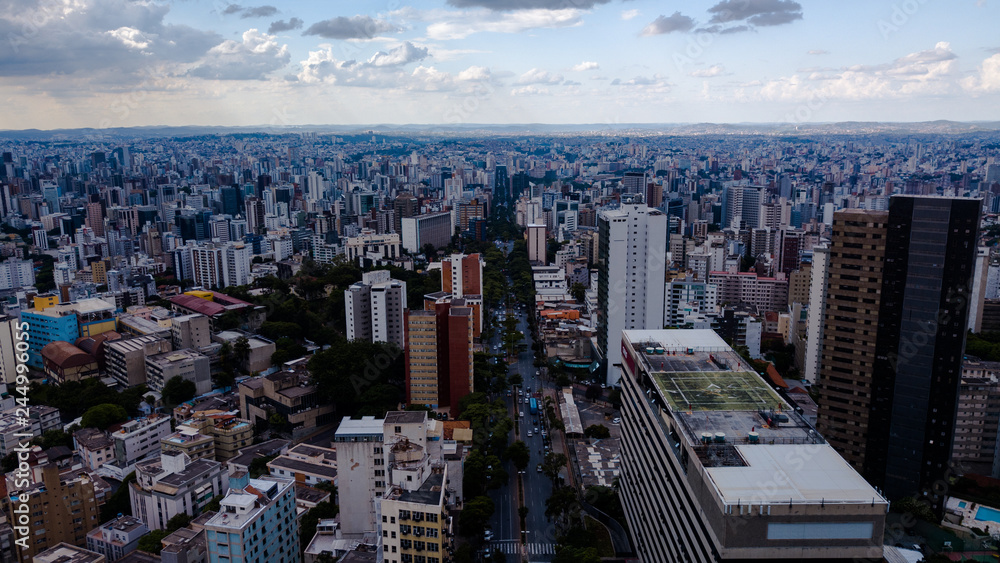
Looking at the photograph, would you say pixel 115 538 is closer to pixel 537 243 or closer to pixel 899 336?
pixel 899 336

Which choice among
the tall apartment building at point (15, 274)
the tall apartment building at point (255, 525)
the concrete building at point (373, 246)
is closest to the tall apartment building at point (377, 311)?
the tall apartment building at point (255, 525)

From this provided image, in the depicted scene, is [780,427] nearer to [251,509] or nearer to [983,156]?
[251,509]

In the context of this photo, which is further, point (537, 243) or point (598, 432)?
point (537, 243)

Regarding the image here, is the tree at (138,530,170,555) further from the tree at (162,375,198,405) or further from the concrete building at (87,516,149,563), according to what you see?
the tree at (162,375,198,405)

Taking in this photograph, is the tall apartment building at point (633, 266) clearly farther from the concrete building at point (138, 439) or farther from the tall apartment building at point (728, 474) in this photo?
the concrete building at point (138, 439)

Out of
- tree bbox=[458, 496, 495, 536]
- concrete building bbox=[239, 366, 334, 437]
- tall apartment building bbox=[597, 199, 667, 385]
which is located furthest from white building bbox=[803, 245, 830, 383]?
concrete building bbox=[239, 366, 334, 437]

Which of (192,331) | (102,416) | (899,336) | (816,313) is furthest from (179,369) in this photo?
(816,313)
